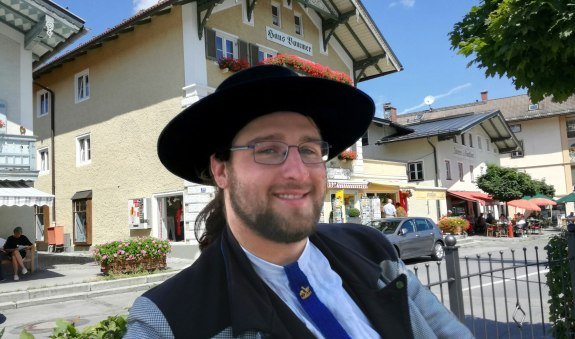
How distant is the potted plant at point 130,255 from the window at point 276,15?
11.3 meters

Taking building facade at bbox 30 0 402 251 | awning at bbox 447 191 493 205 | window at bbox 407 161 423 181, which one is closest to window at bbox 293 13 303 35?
building facade at bbox 30 0 402 251

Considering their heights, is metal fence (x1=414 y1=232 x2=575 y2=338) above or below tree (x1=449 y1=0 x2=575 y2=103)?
Result: below

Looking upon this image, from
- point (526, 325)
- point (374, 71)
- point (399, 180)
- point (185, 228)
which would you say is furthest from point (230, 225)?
point (399, 180)

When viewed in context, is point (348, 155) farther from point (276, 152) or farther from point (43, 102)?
point (276, 152)

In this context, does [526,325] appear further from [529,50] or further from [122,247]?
[122,247]

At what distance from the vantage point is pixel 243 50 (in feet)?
59.6

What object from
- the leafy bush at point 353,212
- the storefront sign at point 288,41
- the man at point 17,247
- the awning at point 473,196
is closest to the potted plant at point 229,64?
the storefront sign at point 288,41

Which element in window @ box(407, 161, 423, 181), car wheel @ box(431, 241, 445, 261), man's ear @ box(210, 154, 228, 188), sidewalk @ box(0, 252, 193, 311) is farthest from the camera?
window @ box(407, 161, 423, 181)

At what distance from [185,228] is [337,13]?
1163 cm

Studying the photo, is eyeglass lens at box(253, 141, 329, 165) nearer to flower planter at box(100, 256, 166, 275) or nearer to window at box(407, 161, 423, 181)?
flower planter at box(100, 256, 166, 275)

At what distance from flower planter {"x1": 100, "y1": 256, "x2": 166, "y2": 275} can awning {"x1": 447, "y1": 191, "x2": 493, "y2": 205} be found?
2347cm

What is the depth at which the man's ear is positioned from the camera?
6.08 ft

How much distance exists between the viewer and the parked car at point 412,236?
48.3ft

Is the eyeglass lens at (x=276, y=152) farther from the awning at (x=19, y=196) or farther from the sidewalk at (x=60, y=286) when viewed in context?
the awning at (x=19, y=196)
